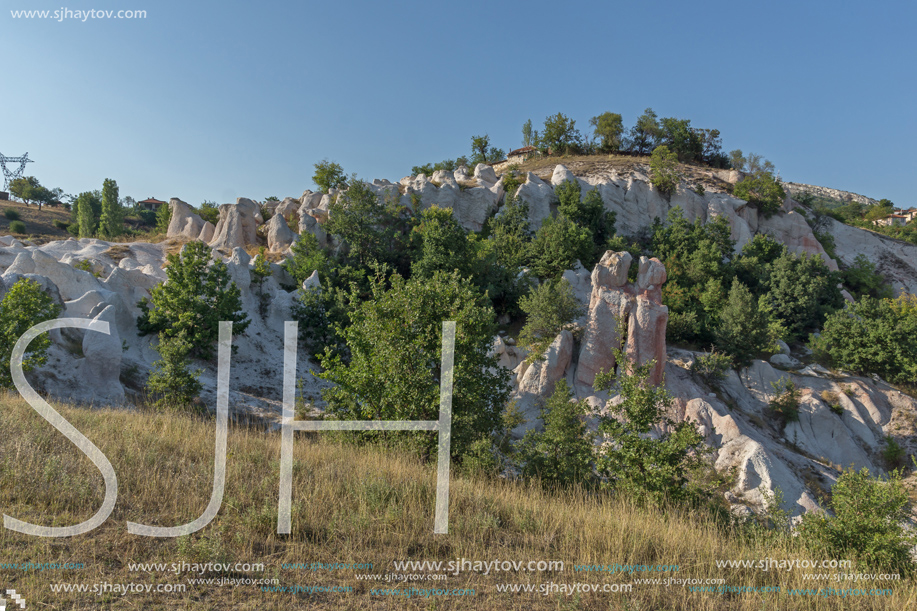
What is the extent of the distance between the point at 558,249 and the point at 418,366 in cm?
1988

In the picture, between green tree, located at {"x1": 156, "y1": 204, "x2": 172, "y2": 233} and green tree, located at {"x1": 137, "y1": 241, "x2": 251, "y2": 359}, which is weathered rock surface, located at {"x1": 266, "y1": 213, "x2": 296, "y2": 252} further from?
green tree, located at {"x1": 137, "y1": 241, "x2": 251, "y2": 359}

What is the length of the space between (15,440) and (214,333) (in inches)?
393

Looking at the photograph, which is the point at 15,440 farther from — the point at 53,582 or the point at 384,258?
the point at 384,258

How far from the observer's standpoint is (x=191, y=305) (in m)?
14.9

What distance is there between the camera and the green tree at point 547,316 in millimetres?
19859

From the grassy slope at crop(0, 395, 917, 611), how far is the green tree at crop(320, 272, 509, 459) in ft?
7.50

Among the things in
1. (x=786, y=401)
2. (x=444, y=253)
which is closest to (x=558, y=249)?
(x=444, y=253)

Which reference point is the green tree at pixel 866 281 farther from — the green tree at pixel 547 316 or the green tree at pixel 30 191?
the green tree at pixel 30 191

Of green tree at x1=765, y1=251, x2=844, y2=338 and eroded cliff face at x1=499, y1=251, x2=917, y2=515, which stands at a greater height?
green tree at x1=765, y1=251, x2=844, y2=338

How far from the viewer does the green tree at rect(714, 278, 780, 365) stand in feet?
72.8

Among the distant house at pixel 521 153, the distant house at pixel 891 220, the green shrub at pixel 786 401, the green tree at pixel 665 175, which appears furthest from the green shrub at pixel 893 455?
the distant house at pixel 891 220

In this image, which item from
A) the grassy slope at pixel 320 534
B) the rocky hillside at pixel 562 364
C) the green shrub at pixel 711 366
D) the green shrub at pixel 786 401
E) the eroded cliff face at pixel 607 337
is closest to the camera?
the grassy slope at pixel 320 534

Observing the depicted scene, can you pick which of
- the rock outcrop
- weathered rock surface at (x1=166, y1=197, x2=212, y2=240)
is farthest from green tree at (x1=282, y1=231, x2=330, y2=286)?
the rock outcrop

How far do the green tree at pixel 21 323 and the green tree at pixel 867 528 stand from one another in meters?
13.4
